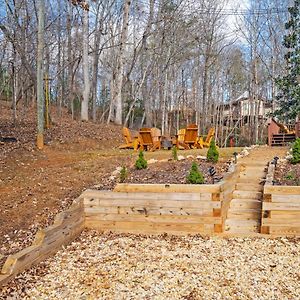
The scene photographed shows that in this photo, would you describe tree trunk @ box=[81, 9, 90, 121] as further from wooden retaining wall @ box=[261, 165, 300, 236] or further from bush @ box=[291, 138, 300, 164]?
wooden retaining wall @ box=[261, 165, 300, 236]

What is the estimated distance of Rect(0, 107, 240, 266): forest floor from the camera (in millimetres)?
4677

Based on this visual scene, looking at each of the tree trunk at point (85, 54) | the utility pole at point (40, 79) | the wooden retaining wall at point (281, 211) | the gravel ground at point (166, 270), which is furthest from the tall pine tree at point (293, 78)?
the gravel ground at point (166, 270)

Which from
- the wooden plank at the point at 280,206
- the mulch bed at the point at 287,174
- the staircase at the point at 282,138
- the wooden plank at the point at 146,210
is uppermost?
the staircase at the point at 282,138

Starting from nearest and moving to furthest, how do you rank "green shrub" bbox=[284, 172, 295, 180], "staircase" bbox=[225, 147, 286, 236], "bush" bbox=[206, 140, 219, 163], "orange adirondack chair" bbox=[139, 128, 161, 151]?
1. "staircase" bbox=[225, 147, 286, 236]
2. "green shrub" bbox=[284, 172, 295, 180]
3. "bush" bbox=[206, 140, 219, 163]
4. "orange adirondack chair" bbox=[139, 128, 161, 151]

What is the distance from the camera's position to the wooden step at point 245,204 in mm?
5236

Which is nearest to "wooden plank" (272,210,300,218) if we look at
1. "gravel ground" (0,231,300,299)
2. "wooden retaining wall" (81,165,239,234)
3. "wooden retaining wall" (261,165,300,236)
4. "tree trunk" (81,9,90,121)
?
"wooden retaining wall" (261,165,300,236)

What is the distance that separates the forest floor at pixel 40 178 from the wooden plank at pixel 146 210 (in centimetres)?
58

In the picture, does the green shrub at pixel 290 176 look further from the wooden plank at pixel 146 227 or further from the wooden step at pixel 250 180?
the wooden plank at pixel 146 227

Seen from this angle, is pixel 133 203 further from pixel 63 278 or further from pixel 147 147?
pixel 147 147

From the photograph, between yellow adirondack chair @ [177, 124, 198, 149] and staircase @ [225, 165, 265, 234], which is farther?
yellow adirondack chair @ [177, 124, 198, 149]

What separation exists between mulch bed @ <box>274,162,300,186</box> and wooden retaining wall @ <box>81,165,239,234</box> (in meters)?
1.07

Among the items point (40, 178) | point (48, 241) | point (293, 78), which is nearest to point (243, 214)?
point (48, 241)

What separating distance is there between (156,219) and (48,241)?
1.41 meters

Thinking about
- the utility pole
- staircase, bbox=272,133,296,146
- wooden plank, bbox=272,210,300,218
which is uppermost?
the utility pole
